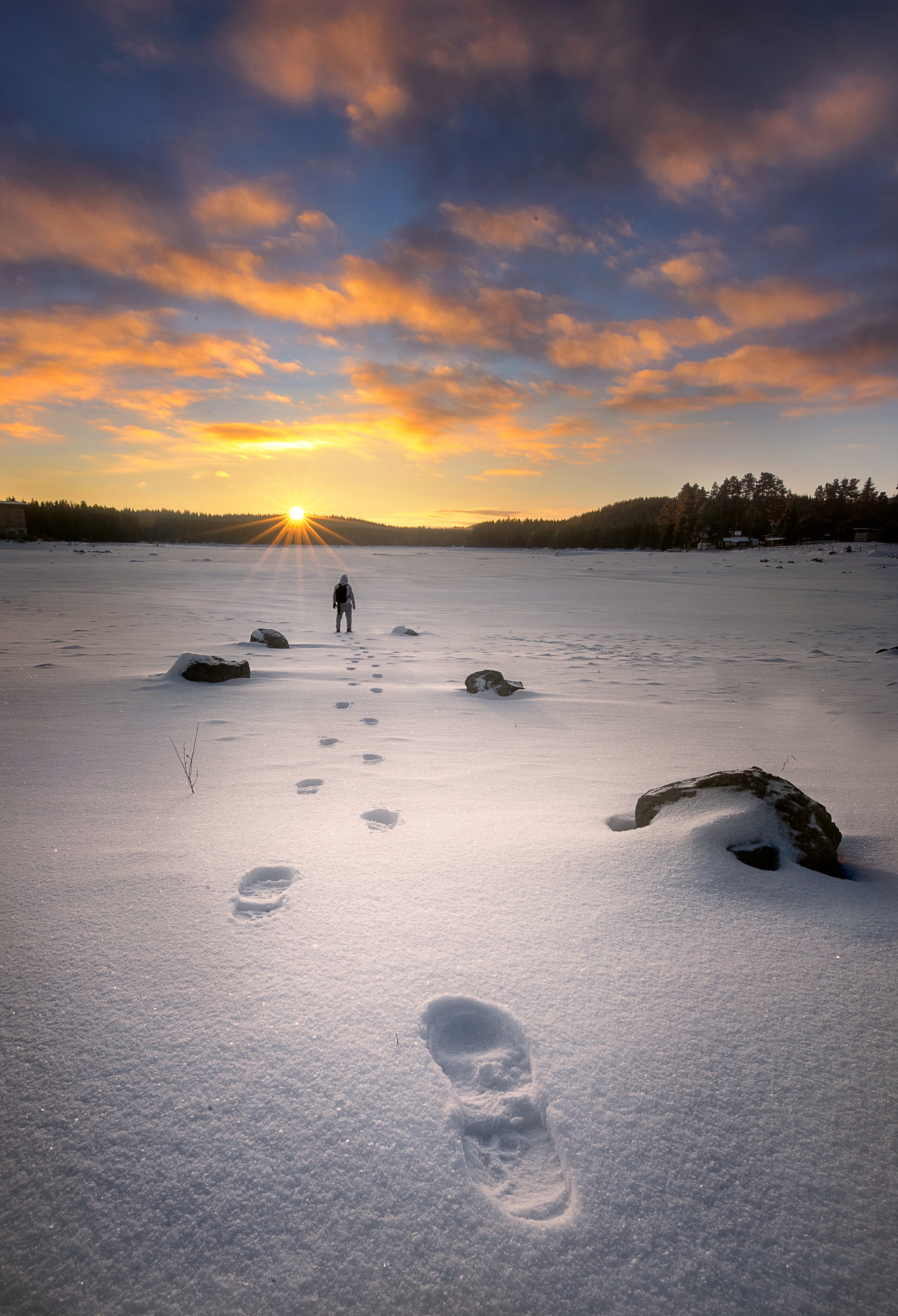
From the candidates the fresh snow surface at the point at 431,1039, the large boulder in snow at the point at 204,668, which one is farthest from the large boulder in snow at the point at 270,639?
the fresh snow surface at the point at 431,1039

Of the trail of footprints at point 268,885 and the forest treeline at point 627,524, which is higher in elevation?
the forest treeline at point 627,524

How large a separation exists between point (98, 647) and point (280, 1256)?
849 cm

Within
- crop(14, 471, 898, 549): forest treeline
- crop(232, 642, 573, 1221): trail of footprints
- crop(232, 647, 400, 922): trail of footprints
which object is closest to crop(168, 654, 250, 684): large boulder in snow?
crop(232, 647, 400, 922): trail of footprints

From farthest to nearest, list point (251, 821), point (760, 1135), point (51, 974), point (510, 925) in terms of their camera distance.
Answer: point (251, 821)
point (510, 925)
point (51, 974)
point (760, 1135)

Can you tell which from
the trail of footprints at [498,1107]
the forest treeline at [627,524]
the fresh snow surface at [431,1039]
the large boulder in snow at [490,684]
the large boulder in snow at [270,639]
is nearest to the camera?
the fresh snow surface at [431,1039]

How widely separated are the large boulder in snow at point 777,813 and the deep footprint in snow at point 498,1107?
1430mm

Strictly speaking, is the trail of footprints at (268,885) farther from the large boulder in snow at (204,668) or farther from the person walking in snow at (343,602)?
the person walking in snow at (343,602)

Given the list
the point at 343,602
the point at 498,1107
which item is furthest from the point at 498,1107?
the point at 343,602

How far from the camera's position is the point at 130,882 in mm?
2158

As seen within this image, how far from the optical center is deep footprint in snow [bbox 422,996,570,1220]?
115 cm

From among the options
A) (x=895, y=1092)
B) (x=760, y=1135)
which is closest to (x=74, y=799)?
(x=760, y=1135)

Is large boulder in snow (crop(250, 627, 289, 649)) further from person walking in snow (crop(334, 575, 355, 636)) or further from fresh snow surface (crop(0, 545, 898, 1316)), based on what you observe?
fresh snow surface (crop(0, 545, 898, 1316))

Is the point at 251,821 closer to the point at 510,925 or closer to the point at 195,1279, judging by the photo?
the point at 510,925

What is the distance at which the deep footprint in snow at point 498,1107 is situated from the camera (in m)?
1.15
